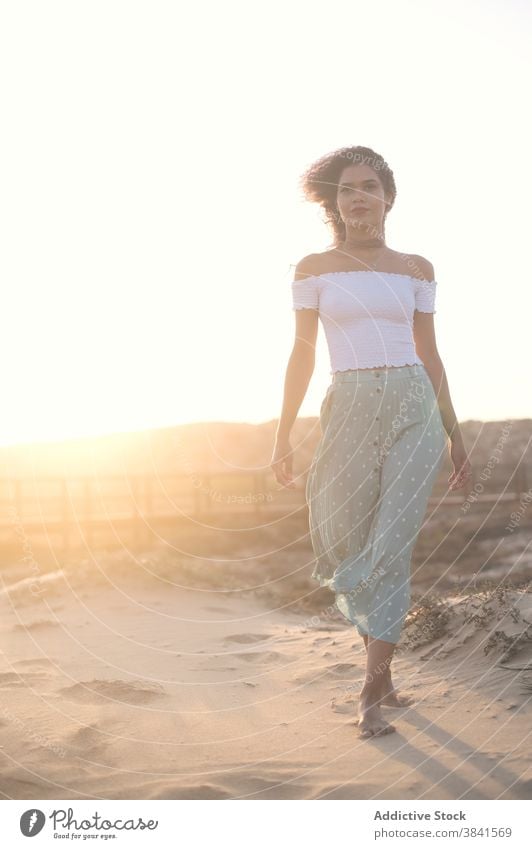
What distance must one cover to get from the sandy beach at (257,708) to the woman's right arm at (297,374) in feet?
4.02

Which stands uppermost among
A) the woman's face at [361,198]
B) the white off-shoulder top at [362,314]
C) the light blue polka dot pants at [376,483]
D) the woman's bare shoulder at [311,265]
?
the woman's face at [361,198]

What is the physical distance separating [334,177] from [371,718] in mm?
2540

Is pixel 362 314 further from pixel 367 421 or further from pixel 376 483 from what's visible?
pixel 376 483

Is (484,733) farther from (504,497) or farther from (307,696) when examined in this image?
(504,497)

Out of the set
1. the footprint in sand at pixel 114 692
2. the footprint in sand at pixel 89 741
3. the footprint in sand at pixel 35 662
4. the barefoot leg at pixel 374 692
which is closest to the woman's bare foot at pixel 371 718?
the barefoot leg at pixel 374 692

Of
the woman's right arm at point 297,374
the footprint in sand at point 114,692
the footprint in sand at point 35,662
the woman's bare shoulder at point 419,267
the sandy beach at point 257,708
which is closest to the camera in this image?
the sandy beach at point 257,708

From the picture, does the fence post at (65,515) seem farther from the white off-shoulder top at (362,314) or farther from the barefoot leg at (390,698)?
the white off-shoulder top at (362,314)

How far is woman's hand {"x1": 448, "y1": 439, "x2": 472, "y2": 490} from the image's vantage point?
443cm

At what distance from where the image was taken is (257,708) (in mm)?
4680

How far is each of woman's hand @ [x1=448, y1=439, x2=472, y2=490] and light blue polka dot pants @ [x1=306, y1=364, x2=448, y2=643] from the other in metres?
0.25

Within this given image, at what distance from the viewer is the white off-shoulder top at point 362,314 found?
4.14m

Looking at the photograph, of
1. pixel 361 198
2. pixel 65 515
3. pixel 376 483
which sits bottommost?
pixel 65 515

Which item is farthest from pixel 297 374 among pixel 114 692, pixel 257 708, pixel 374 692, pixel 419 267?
pixel 114 692

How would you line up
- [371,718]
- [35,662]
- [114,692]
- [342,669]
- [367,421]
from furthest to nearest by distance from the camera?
[35,662]
[342,669]
[114,692]
[367,421]
[371,718]
